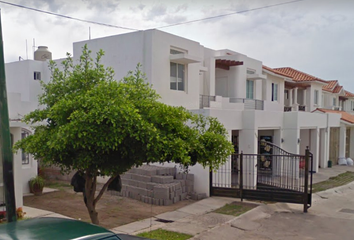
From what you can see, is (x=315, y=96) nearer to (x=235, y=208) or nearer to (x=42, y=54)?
(x=235, y=208)

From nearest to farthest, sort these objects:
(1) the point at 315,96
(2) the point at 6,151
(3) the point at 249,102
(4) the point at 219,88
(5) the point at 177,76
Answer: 1. (2) the point at 6,151
2. (5) the point at 177,76
3. (3) the point at 249,102
4. (4) the point at 219,88
5. (1) the point at 315,96

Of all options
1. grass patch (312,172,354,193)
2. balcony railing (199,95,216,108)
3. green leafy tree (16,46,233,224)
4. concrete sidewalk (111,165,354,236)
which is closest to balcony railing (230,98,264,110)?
balcony railing (199,95,216,108)

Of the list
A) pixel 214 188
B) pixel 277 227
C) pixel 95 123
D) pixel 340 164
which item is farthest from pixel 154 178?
pixel 340 164

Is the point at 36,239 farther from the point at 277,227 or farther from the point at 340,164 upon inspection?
the point at 340,164

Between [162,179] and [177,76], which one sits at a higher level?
[177,76]

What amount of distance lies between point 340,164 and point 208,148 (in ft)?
70.8

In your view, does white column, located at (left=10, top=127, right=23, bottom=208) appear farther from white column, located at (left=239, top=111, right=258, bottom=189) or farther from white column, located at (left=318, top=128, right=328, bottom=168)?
white column, located at (left=318, top=128, right=328, bottom=168)

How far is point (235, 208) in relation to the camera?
1048 cm

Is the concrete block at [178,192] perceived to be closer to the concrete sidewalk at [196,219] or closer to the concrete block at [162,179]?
the concrete block at [162,179]

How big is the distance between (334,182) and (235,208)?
349 inches

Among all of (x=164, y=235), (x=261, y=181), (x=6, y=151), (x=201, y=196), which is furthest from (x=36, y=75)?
(x=6, y=151)

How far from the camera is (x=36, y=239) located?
2861 millimetres

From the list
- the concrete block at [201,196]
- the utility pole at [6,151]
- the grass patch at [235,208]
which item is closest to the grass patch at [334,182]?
the grass patch at [235,208]

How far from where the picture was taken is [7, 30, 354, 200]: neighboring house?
1462 centimetres
